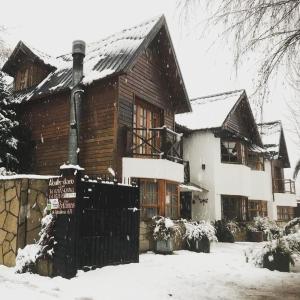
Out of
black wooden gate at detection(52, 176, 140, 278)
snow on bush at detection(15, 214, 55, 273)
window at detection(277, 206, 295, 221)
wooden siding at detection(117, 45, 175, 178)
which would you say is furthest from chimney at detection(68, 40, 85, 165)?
window at detection(277, 206, 295, 221)

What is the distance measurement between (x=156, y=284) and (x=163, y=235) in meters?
5.67

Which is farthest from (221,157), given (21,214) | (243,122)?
(21,214)

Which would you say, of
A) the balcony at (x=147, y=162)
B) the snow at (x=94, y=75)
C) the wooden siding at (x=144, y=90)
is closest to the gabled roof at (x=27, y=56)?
the snow at (x=94, y=75)

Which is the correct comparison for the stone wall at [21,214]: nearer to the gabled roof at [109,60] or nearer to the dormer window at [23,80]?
the gabled roof at [109,60]

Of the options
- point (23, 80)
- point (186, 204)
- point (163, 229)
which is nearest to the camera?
point (163, 229)

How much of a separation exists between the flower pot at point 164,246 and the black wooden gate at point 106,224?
11.8ft

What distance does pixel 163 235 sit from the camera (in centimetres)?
1318

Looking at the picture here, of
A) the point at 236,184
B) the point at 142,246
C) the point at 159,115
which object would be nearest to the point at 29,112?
the point at 159,115

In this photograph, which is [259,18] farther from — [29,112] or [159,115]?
[29,112]

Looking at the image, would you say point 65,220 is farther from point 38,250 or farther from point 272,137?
point 272,137

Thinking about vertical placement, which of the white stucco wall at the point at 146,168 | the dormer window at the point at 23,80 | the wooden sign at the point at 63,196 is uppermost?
the dormer window at the point at 23,80

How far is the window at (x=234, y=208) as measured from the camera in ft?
72.6

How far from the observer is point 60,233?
26.3ft

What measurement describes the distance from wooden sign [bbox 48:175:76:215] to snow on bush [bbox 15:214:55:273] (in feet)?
0.97
